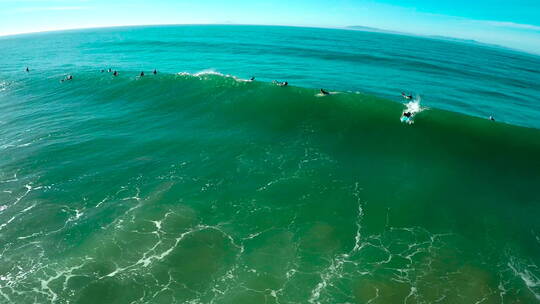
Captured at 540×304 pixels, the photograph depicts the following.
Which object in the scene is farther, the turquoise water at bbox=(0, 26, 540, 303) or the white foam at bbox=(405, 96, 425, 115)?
the white foam at bbox=(405, 96, 425, 115)

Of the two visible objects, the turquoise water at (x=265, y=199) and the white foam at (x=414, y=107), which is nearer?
the turquoise water at (x=265, y=199)

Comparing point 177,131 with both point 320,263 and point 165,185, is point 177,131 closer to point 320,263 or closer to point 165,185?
point 165,185

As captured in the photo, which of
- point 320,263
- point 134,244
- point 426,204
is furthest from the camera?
point 426,204

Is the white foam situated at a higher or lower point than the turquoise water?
higher

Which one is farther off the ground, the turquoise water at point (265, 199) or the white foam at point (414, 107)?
the white foam at point (414, 107)

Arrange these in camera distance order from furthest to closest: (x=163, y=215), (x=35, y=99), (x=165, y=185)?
(x=35, y=99) → (x=165, y=185) → (x=163, y=215)

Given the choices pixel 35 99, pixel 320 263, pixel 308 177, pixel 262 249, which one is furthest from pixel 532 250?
pixel 35 99

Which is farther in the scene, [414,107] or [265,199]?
[414,107]

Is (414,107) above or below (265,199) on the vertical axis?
above
